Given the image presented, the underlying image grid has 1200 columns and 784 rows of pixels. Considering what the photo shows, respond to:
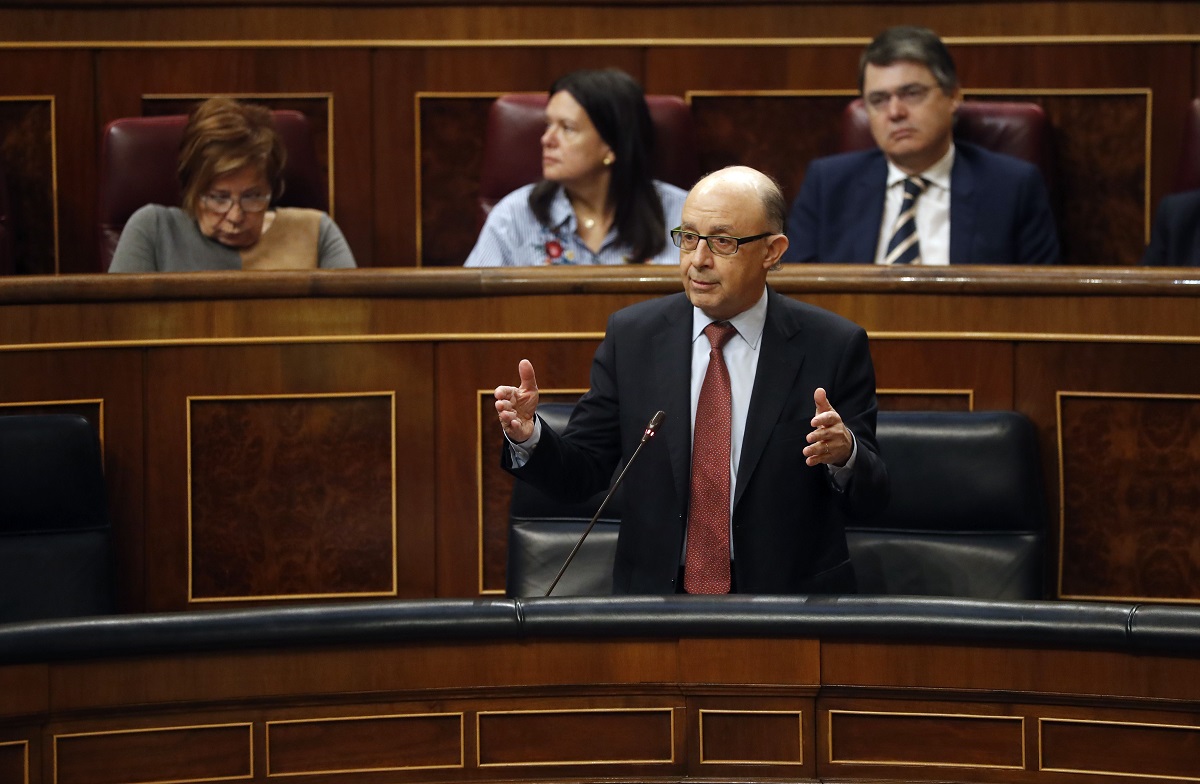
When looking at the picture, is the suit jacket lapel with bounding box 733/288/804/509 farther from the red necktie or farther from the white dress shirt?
the white dress shirt

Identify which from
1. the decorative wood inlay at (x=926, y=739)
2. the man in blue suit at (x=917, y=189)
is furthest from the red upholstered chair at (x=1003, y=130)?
the decorative wood inlay at (x=926, y=739)

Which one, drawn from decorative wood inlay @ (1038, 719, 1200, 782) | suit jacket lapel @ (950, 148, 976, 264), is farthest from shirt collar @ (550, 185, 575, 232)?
decorative wood inlay @ (1038, 719, 1200, 782)

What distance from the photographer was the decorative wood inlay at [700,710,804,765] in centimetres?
99

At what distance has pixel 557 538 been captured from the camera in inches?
54.4

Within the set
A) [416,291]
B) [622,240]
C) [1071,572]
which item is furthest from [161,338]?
[1071,572]

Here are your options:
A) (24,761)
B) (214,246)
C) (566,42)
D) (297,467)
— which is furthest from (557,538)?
(566,42)

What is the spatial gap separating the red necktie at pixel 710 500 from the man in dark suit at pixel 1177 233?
2.40 ft

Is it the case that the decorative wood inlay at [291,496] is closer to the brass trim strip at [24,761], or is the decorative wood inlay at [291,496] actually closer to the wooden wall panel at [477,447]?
the wooden wall panel at [477,447]

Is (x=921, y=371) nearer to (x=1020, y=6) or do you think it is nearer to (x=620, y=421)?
(x=620, y=421)

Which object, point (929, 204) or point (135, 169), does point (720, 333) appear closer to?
point (929, 204)

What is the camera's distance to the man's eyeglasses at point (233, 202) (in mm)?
1753

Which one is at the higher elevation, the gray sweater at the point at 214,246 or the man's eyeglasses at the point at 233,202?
the man's eyeglasses at the point at 233,202

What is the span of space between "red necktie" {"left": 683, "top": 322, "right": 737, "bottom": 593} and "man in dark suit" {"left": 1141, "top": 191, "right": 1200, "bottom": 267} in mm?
730

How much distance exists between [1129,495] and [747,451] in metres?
0.45
